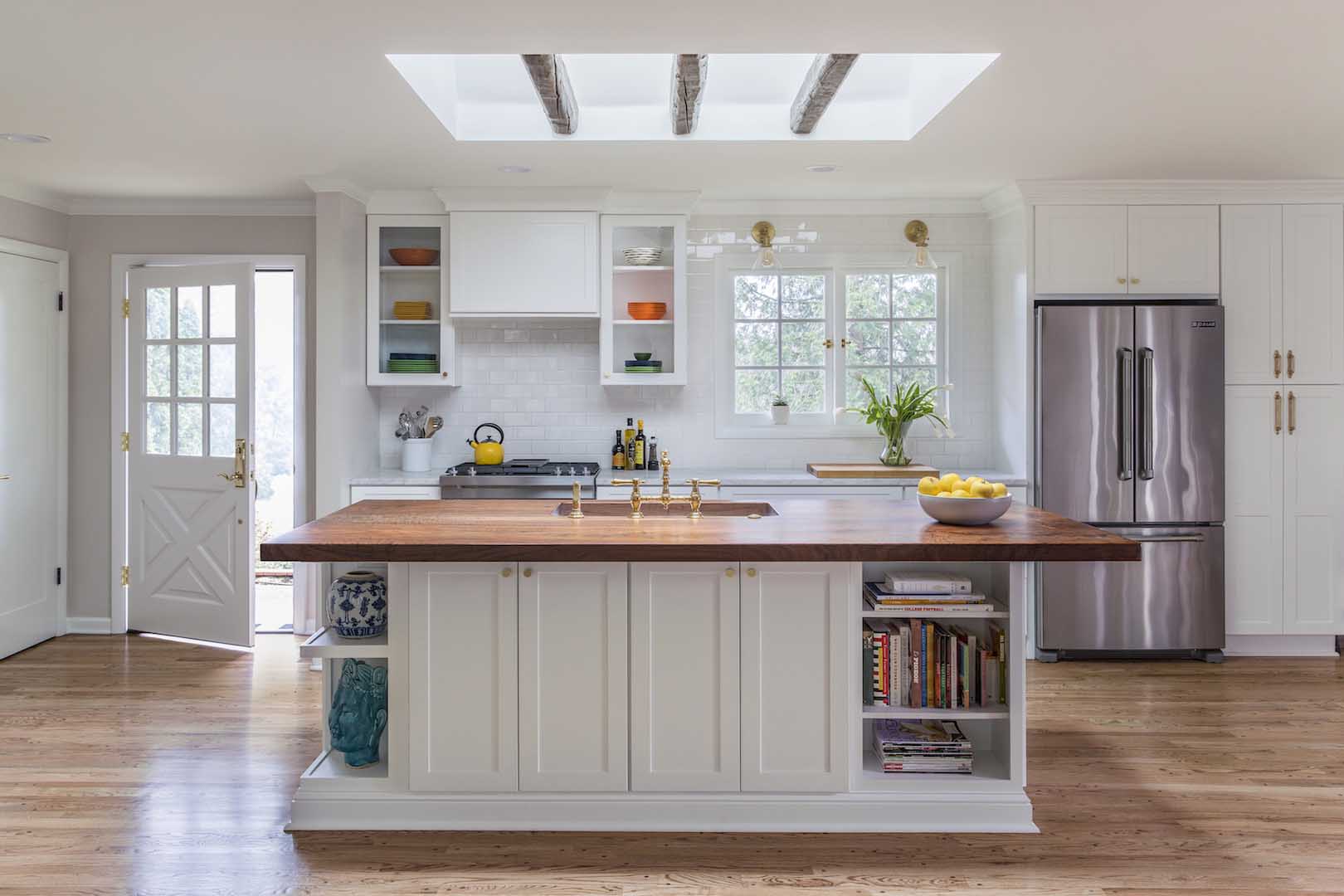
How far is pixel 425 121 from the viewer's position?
3842 millimetres

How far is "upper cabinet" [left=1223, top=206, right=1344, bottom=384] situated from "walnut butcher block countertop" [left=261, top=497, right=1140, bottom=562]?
2.57m

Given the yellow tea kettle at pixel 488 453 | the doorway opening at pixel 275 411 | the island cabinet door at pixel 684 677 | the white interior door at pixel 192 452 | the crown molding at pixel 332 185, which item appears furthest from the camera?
the doorway opening at pixel 275 411

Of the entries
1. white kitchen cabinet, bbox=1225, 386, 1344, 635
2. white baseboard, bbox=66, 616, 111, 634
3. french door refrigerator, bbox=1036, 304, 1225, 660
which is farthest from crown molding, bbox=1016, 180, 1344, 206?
white baseboard, bbox=66, 616, 111, 634

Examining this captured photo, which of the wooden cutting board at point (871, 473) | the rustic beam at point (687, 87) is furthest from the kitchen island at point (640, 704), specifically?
the wooden cutting board at point (871, 473)

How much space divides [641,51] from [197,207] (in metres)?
3.42

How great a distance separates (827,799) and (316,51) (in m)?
2.79

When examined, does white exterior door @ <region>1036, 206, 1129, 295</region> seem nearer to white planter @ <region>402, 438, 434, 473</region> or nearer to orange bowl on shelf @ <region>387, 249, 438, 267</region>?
orange bowl on shelf @ <region>387, 249, 438, 267</region>

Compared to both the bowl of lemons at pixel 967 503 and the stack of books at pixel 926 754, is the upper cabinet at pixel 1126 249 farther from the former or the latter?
the stack of books at pixel 926 754

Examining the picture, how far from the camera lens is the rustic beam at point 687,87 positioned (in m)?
3.29

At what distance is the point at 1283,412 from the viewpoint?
4.99 meters

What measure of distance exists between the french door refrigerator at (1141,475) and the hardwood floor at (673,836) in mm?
536

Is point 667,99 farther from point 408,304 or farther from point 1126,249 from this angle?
point 1126,249

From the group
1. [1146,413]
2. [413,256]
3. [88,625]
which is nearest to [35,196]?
[413,256]

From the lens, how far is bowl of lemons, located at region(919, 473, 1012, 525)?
301 cm
